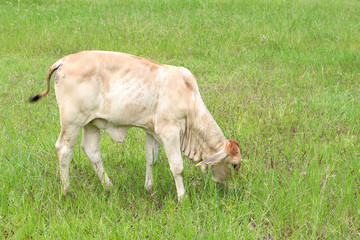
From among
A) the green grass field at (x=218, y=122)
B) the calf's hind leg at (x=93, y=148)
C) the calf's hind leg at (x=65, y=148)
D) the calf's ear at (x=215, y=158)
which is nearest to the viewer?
the green grass field at (x=218, y=122)

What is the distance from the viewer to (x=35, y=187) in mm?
3912

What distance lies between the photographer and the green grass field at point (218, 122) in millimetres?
3396

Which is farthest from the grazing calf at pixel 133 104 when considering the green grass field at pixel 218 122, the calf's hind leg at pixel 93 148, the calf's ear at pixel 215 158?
the green grass field at pixel 218 122

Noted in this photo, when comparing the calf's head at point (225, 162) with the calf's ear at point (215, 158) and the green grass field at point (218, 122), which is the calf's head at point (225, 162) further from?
the green grass field at point (218, 122)

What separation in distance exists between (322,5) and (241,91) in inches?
231

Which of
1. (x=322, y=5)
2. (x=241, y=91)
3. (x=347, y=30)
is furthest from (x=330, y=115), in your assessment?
(x=322, y=5)

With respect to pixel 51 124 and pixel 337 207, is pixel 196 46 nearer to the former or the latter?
pixel 51 124

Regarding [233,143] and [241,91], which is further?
[241,91]

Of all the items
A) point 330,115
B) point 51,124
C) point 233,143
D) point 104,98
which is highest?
point 104,98

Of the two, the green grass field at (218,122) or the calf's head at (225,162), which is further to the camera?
the calf's head at (225,162)

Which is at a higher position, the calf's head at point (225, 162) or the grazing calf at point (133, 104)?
the grazing calf at point (133, 104)

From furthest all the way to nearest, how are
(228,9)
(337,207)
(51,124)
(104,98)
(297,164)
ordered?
(228,9) < (51,124) < (297,164) < (104,98) < (337,207)

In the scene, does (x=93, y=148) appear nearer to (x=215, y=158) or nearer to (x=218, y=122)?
(x=215, y=158)

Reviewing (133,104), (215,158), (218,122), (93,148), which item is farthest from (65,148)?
(218,122)
